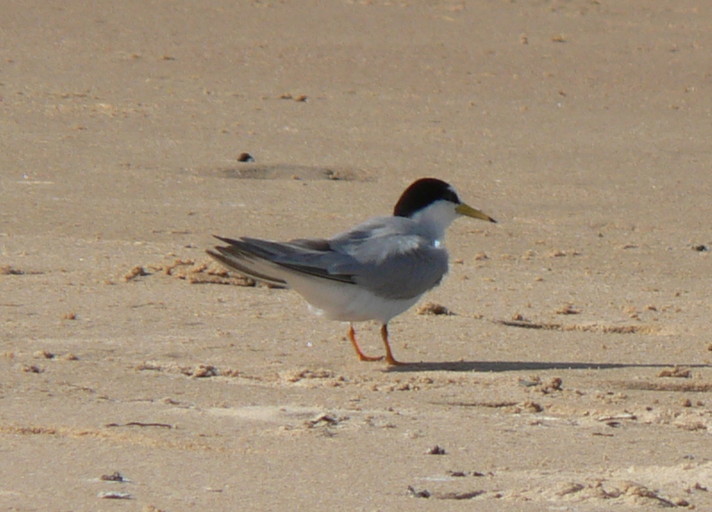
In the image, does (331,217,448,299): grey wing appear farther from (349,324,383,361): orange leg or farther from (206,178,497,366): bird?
(349,324,383,361): orange leg

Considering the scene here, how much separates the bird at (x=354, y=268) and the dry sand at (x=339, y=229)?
22 cm

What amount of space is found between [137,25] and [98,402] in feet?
29.6

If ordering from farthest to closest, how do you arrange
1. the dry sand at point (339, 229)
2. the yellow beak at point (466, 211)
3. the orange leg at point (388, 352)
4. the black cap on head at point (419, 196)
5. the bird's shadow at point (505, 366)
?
the yellow beak at point (466, 211)
the black cap on head at point (419, 196)
the orange leg at point (388, 352)
the bird's shadow at point (505, 366)
the dry sand at point (339, 229)

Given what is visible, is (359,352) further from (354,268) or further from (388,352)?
(354,268)

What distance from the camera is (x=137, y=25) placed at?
13266 mm

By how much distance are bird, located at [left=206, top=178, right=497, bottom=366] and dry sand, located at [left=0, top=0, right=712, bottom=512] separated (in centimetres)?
22

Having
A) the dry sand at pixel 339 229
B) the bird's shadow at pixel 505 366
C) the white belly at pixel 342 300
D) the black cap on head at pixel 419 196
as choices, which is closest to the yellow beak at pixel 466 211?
the black cap on head at pixel 419 196

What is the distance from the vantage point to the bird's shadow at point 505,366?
5.44 meters

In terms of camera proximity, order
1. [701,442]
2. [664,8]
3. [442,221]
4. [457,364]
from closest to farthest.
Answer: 1. [701,442]
2. [457,364]
3. [442,221]
4. [664,8]

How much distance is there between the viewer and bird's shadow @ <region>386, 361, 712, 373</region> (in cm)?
544

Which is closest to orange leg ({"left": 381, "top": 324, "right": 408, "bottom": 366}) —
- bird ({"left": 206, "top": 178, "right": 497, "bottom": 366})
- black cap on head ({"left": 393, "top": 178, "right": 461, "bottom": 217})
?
bird ({"left": 206, "top": 178, "right": 497, "bottom": 366})

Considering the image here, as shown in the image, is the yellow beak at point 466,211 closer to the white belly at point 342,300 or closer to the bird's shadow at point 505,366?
the white belly at point 342,300

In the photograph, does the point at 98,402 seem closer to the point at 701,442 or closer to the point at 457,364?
the point at 457,364

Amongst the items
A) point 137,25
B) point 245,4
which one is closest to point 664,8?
point 245,4
